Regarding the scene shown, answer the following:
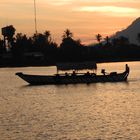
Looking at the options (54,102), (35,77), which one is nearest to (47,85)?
(35,77)

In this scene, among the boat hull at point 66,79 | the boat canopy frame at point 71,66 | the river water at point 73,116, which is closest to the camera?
the river water at point 73,116

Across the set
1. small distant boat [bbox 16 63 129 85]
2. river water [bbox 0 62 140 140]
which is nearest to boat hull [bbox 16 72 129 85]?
small distant boat [bbox 16 63 129 85]

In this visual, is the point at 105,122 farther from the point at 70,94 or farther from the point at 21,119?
the point at 70,94

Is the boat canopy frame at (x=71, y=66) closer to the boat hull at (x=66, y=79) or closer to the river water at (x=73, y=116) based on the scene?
the boat hull at (x=66, y=79)

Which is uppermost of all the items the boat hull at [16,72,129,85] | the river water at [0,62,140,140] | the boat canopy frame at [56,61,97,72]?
the boat canopy frame at [56,61,97,72]

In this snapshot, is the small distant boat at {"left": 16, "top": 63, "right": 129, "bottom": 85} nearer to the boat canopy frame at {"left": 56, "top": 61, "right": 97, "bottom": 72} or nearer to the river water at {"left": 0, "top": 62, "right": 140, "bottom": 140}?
the boat canopy frame at {"left": 56, "top": 61, "right": 97, "bottom": 72}

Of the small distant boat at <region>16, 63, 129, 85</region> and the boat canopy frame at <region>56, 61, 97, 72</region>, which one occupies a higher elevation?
the boat canopy frame at <region>56, 61, 97, 72</region>

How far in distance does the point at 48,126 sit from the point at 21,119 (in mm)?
5140

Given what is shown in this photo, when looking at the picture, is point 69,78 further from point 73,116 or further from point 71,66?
point 73,116

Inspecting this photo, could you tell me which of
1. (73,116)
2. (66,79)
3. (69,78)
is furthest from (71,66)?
(73,116)

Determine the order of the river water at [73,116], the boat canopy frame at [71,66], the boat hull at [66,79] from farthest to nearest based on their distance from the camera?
the boat canopy frame at [71,66] → the boat hull at [66,79] → the river water at [73,116]

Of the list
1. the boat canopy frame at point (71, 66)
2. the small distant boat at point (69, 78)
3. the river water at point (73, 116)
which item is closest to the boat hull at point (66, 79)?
the small distant boat at point (69, 78)

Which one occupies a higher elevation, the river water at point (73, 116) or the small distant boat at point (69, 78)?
the small distant boat at point (69, 78)

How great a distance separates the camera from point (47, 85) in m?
89.5
